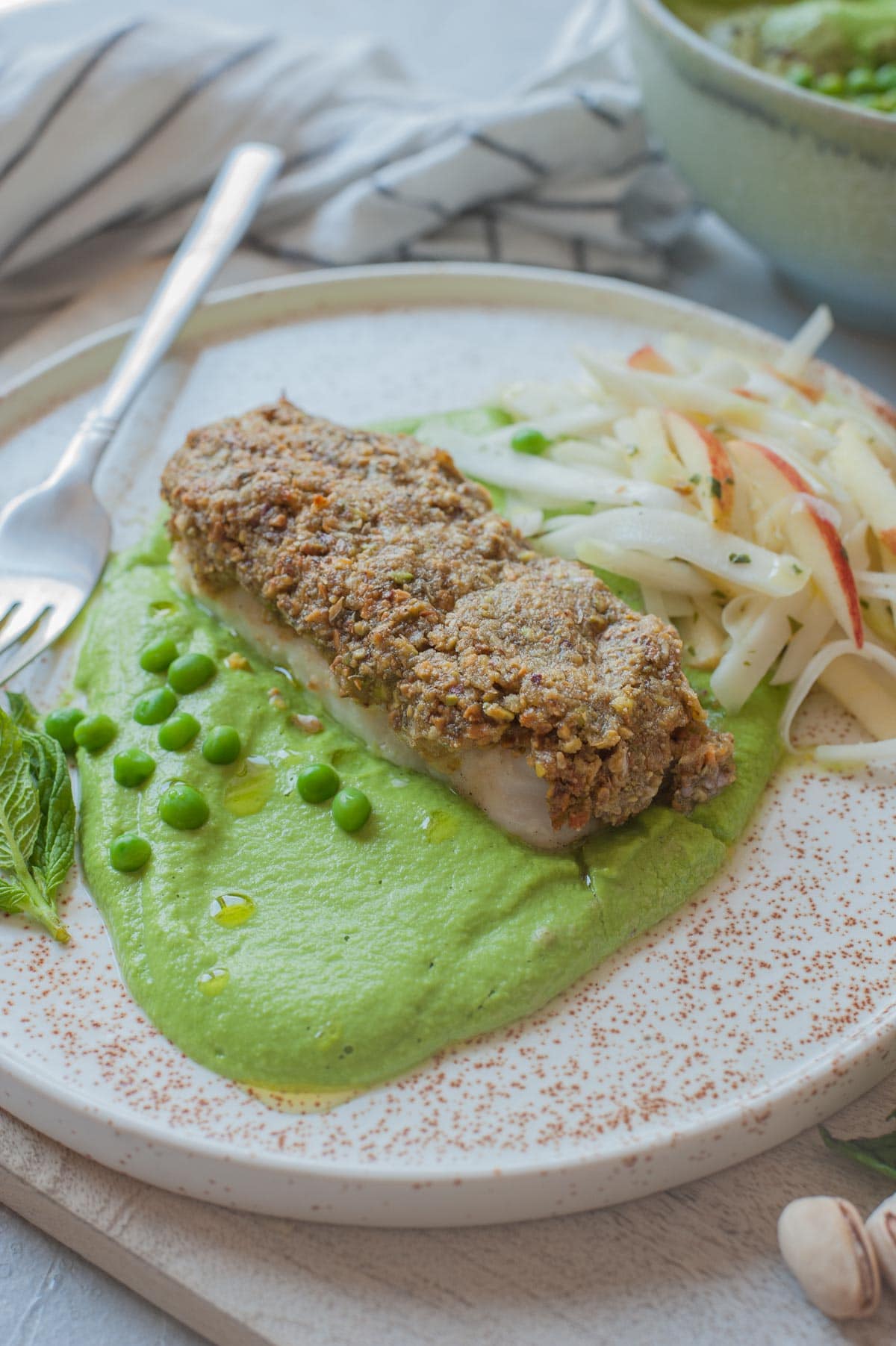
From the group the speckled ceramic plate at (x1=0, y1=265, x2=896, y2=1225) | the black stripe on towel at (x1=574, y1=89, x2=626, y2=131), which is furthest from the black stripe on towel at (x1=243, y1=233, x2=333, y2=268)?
the speckled ceramic plate at (x1=0, y1=265, x2=896, y2=1225)

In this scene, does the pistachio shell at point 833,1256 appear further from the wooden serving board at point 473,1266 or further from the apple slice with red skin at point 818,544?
the apple slice with red skin at point 818,544

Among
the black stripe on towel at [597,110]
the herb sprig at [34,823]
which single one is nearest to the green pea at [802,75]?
the black stripe on towel at [597,110]

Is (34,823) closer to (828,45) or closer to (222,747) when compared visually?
(222,747)

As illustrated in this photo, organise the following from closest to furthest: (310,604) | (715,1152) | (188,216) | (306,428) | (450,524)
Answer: (715,1152), (310,604), (450,524), (306,428), (188,216)

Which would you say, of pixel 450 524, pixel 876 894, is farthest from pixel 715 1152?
pixel 450 524

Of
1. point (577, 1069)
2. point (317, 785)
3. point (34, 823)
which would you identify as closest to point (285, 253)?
point (317, 785)

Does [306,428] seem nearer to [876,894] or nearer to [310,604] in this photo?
[310,604]
